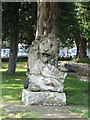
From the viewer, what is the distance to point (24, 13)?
21.6 m

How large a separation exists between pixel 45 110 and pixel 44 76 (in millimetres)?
1533

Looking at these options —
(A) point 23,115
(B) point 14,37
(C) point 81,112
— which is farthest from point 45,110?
(B) point 14,37

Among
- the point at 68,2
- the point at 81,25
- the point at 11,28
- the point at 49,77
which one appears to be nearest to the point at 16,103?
the point at 49,77

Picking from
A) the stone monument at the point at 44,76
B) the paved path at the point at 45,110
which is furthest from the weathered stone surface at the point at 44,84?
the paved path at the point at 45,110

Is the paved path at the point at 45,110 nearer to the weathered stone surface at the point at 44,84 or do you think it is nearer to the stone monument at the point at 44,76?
the stone monument at the point at 44,76

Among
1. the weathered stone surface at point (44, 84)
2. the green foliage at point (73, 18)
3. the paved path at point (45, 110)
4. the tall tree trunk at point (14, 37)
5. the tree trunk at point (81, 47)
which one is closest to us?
the paved path at point (45, 110)

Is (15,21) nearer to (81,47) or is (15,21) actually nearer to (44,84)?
(44,84)

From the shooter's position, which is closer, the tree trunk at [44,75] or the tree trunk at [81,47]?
the tree trunk at [44,75]

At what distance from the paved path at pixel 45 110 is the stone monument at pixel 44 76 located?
1.00 feet

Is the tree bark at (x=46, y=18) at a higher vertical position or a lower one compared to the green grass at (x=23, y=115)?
higher

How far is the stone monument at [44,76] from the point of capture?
356 inches

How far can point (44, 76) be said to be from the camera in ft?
31.3

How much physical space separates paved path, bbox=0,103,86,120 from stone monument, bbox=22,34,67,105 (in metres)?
0.31

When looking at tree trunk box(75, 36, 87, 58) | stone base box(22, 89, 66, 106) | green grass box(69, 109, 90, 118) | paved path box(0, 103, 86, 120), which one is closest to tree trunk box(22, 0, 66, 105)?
stone base box(22, 89, 66, 106)
